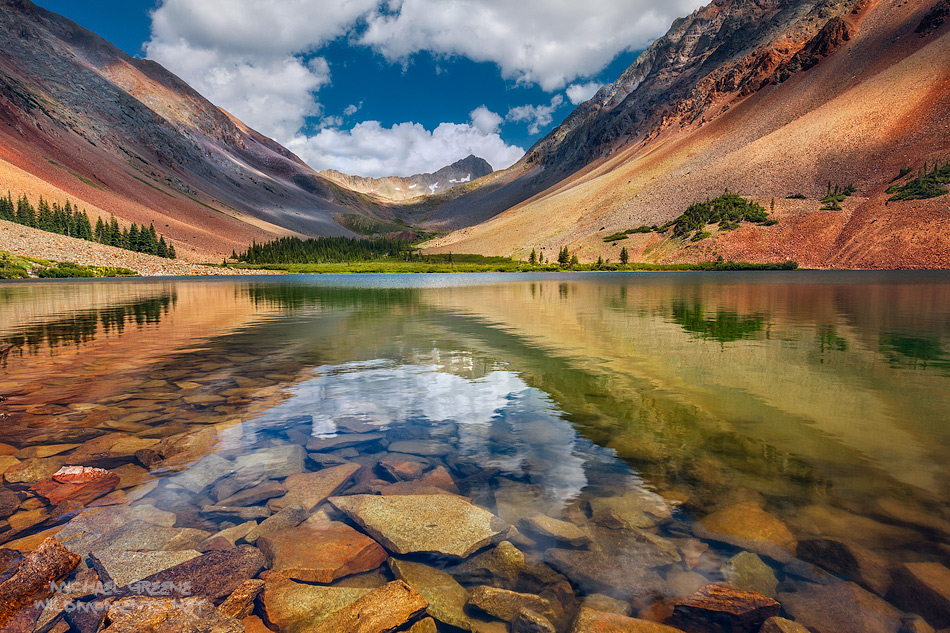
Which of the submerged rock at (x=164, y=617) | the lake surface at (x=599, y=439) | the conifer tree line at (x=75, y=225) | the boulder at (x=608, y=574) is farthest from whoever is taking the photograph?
the conifer tree line at (x=75, y=225)

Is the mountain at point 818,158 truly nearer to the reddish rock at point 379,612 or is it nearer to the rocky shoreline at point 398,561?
the rocky shoreline at point 398,561

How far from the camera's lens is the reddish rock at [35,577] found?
4586mm

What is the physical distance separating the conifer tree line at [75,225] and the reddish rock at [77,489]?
15867 cm

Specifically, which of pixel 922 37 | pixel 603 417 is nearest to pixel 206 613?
pixel 603 417

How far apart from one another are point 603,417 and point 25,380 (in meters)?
17.7

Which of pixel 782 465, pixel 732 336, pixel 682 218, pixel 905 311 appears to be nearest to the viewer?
pixel 782 465

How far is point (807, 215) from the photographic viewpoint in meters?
123

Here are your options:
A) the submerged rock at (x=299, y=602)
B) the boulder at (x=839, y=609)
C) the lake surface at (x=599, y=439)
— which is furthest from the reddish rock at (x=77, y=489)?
the boulder at (x=839, y=609)

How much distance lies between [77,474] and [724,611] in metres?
9.72

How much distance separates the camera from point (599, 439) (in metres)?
9.87

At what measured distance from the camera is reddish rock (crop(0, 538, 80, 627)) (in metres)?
4.59

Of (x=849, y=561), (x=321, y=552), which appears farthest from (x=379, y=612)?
(x=849, y=561)

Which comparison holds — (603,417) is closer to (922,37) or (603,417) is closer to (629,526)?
(629,526)

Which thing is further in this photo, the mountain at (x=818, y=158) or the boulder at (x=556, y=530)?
the mountain at (x=818, y=158)
